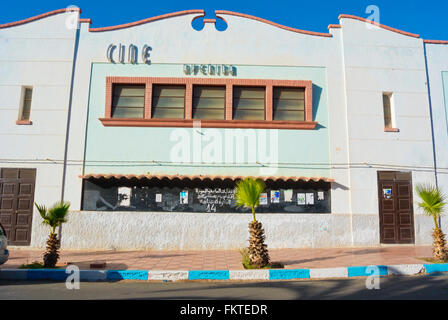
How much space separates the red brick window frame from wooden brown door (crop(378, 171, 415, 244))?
3.37 m

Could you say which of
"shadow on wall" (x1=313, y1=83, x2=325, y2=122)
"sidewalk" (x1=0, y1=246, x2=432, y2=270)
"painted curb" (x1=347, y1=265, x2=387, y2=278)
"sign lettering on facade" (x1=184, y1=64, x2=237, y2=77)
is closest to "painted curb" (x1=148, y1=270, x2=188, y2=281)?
"sidewalk" (x1=0, y1=246, x2=432, y2=270)

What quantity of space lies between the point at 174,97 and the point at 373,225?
837 cm

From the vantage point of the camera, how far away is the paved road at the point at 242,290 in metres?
5.48

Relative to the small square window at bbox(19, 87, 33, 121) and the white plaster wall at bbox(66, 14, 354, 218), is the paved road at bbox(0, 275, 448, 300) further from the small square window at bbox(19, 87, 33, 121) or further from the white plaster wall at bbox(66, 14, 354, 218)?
the small square window at bbox(19, 87, 33, 121)

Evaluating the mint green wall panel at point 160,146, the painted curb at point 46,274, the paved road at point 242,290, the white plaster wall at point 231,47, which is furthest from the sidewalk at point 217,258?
the white plaster wall at point 231,47

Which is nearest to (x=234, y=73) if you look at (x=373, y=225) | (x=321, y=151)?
(x=321, y=151)

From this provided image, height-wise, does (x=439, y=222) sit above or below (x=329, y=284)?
above

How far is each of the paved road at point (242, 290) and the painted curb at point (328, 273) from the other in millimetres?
393

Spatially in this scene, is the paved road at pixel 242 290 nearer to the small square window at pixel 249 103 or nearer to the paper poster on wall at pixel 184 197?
the paper poster on wall at pixel 184 197

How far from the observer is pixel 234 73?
469 inches

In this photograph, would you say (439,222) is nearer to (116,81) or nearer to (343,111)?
(343,111)

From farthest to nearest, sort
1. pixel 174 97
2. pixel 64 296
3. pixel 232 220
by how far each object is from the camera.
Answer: pixel 174 97
pixel 232 220
pixel 64 296

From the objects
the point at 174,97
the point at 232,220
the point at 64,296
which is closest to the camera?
the point at 64,296

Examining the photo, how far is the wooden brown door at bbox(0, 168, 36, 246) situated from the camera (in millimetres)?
10992
